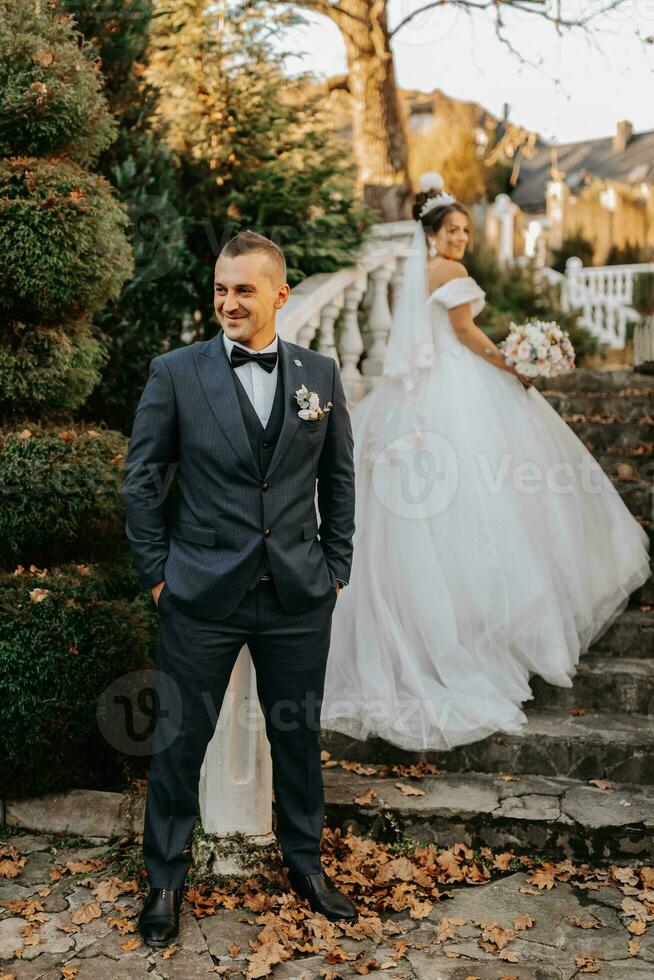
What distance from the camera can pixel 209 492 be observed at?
9.60ft

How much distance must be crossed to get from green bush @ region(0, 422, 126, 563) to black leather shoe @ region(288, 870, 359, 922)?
1.50m

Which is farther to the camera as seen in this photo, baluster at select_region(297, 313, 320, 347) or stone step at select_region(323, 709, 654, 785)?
baluster at select_region(297, 313, 320, 347)

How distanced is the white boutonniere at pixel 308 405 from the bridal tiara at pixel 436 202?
2209mm

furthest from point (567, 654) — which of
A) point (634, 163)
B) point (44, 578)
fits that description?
point (634, 163)

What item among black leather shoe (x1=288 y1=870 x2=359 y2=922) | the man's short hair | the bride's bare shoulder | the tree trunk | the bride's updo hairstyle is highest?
the tree trunk

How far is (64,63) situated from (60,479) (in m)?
1.57

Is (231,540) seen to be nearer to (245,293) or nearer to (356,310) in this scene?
(245,293)

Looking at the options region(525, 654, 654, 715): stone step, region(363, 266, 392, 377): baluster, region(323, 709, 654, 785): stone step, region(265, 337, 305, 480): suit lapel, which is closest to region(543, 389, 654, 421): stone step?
region(363, 266, 392, 377): baluster

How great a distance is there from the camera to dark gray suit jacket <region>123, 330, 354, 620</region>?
2.90m

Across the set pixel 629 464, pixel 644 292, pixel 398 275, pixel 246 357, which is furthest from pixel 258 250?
pixel 644 292

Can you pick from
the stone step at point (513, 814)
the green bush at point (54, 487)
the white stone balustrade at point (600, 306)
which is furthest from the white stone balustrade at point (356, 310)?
the white stone balustrade at point (600, 306)

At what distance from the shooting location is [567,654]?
13.7ft

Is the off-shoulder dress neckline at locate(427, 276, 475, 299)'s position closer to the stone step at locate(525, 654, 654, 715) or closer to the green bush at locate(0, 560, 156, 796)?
the stone step at locate(525, 654, 654, 715)

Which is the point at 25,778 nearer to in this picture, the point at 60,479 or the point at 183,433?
the point at 60,479
